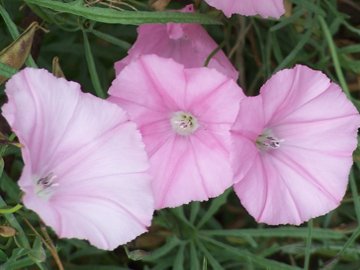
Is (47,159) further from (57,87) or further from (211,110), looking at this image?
(211,110)

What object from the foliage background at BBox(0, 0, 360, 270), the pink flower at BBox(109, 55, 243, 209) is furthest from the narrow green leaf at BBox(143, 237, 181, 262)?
the pink flower at BBox(109, 55, 243, 209)

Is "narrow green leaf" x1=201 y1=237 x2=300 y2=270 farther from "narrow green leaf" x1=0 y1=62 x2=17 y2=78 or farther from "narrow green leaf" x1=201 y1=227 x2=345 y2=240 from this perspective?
"narrow green leaf" x1=0 y1=62 x2=17 y2=78

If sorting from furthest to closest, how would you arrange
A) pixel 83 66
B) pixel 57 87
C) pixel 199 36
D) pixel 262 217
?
pixel 83 66 < pixel 199 36 < pixel 262 217 < pixel 57 87

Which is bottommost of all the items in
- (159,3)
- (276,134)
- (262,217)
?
(262,217)

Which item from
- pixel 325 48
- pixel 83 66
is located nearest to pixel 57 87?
pixel 83 66

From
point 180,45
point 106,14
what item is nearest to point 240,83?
point 180,45

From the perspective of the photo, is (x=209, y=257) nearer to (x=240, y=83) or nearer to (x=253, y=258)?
(x=253, y=258)
